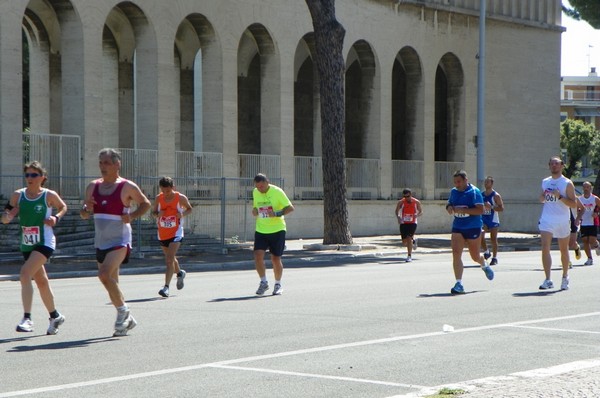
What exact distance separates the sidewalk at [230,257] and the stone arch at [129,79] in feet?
19.5

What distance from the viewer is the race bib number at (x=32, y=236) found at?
11398mm

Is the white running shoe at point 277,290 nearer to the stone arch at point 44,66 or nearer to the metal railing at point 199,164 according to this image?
the metal railing at point 199,164

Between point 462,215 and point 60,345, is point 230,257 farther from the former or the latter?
point 60,345

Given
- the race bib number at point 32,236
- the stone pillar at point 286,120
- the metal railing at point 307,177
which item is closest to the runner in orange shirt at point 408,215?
the stone pillar at point 286,120

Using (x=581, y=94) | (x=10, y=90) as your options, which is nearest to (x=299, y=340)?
(x=10, y=90)

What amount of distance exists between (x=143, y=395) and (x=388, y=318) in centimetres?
525

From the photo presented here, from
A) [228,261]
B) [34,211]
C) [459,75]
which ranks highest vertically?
[459,75]

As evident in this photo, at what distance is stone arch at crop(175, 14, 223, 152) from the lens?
34688 millimetres

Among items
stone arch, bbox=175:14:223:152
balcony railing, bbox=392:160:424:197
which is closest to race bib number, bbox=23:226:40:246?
stone arch, bbox=175:14:223:152

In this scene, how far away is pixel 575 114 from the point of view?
107m

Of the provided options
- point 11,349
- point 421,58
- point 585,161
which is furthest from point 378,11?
point 585,161

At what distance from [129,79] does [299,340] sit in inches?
1095

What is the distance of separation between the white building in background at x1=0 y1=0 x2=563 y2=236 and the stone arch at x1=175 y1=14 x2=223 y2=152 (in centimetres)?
5

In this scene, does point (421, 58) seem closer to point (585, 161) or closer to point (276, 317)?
point (276, 317)
